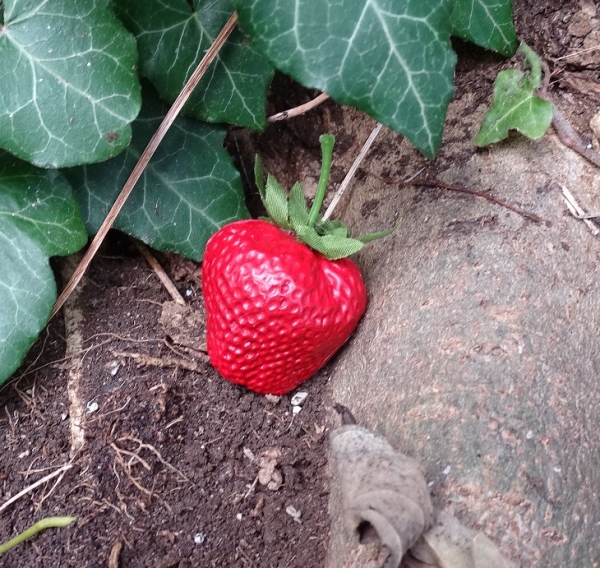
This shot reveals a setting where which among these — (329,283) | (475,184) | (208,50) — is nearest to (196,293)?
(329,283)

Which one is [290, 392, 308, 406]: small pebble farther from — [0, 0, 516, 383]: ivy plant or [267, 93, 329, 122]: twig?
[267, 93, 329, 122]: twig

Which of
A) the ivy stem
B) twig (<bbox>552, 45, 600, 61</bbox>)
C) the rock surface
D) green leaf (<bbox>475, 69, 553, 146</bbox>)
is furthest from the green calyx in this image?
twig (<bbox>552, 45, 600, 61</bbox>)

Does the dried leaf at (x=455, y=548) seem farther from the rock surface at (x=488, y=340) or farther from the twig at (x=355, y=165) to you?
the twig at (x=355, y=165)

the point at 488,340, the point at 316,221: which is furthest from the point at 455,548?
the point at 316,221

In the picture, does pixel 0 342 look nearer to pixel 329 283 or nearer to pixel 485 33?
pixel 329 283

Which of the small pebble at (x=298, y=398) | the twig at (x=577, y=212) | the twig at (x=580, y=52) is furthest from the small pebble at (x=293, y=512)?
the twig at (x=580, y=52)

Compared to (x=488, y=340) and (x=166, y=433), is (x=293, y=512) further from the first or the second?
(x=488, y=340)

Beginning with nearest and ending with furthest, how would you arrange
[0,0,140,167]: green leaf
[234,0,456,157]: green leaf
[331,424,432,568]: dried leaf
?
[331,424,432,568]: dried leaf < [234,0,456,157]: green leaf < [0,0,140,167]: green leaf
